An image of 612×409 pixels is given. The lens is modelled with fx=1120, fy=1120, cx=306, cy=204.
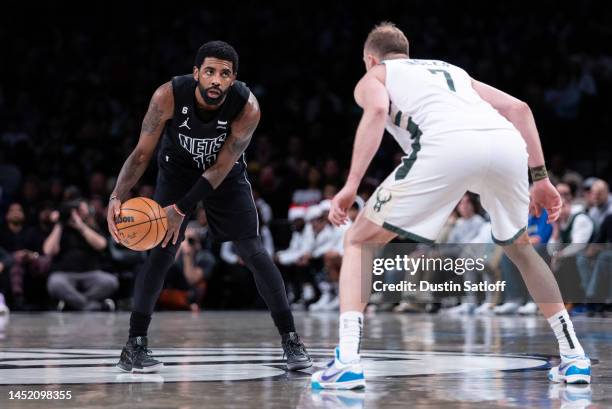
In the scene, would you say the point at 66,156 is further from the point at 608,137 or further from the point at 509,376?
the point at 509,376

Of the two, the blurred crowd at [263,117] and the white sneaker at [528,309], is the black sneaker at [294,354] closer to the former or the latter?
the blurred crowd at [263,117]

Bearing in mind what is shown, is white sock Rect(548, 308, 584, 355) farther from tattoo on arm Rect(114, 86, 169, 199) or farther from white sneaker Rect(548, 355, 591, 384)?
tattoo on arm Rect(114, 86, 169, 199)

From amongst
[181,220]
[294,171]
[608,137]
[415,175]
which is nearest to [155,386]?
[181,220]

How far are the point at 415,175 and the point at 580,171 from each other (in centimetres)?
994

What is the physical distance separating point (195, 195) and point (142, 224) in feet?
0.90

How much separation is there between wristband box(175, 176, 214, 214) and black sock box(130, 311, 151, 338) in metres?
0.54

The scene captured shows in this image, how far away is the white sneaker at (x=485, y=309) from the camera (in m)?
11.5

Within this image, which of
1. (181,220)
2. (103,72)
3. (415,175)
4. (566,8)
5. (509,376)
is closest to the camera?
(415,175)

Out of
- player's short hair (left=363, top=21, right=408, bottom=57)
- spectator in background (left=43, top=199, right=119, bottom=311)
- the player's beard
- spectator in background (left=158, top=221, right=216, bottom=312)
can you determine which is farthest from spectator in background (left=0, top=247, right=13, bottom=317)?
player's short hair (left=363, top=21, right=408, bottom=57)

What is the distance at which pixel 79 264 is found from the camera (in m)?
11.8

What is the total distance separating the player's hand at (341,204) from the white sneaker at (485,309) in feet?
24.7

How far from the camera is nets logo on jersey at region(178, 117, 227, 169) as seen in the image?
5.17m

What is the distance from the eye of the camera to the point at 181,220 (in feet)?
16.7
